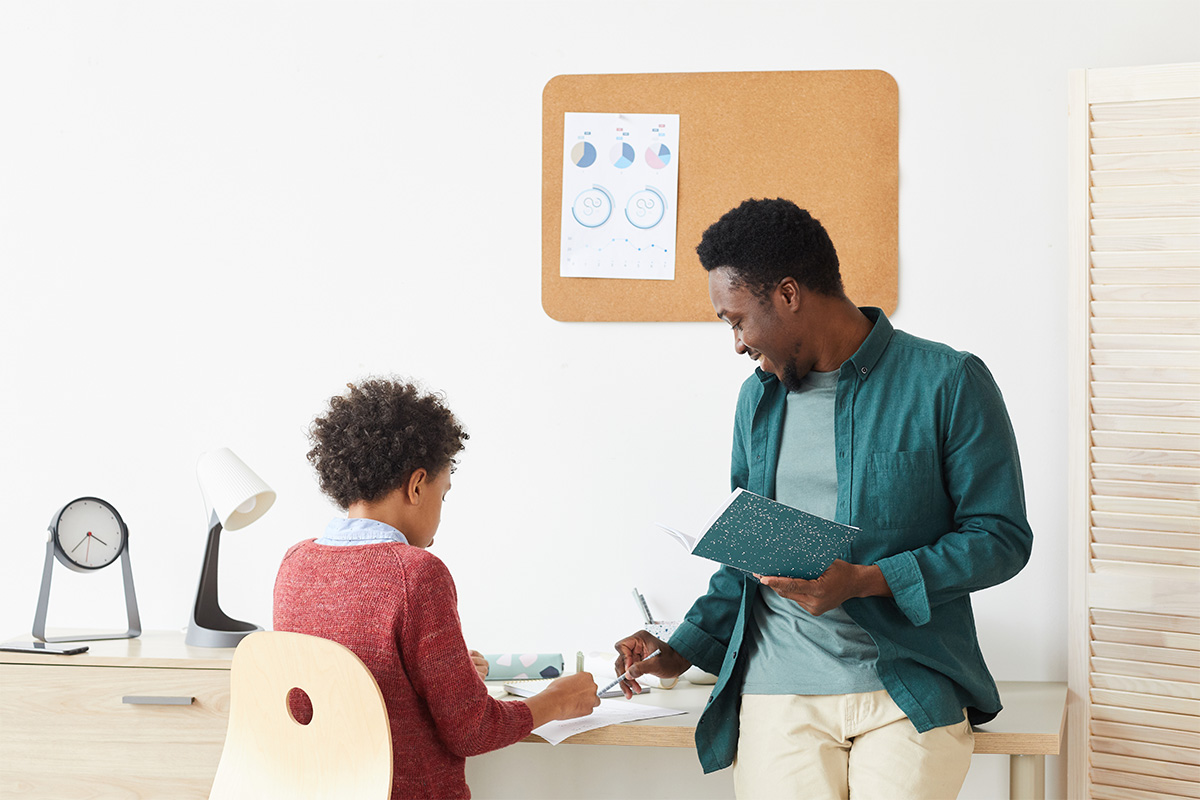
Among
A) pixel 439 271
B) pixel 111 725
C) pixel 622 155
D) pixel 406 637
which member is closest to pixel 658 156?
pixel 622 155

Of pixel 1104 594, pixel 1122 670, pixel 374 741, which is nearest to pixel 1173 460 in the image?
pixel 1104 594

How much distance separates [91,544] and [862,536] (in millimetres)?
1592

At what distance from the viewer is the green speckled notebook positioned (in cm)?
113

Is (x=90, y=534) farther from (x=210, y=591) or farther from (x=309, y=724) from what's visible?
(x=309, y=724)

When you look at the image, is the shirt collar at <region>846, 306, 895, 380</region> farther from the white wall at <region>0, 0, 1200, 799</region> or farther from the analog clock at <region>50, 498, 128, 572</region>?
the analog clock at <region>50, 498, 128, 572</region>

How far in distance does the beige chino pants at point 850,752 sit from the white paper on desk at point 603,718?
0.99 feet

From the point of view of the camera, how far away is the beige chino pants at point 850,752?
4.07 feet

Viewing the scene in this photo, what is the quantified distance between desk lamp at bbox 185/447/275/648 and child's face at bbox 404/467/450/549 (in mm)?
614

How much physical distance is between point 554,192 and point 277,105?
68cm

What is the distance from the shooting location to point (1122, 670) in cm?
174

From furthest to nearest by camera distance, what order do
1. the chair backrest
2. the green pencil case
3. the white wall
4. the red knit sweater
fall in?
the white wall < the green pencil case < the red knit sweater < the chair backrest

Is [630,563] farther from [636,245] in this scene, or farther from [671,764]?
[636,245]

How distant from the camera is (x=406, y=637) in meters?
1.23

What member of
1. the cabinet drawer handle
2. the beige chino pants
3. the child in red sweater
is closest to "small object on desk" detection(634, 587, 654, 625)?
the child in red sweater
